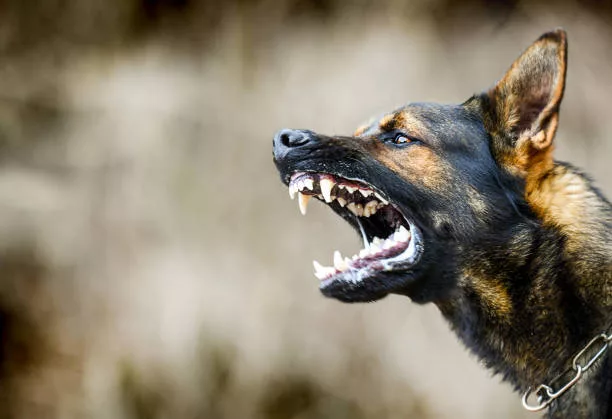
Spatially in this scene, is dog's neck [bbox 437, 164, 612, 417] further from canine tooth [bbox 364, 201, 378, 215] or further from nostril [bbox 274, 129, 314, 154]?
nostril [bbox 274, 129, 314, 154]

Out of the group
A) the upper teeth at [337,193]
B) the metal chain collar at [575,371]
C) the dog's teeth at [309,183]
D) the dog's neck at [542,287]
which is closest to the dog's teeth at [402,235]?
the upper teeth at [337,193]

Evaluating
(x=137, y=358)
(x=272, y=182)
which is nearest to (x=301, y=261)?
(x=272, y=182)

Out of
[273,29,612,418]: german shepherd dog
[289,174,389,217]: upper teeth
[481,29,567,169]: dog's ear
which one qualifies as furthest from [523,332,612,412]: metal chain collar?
[289,174,389,217]: upper teeth

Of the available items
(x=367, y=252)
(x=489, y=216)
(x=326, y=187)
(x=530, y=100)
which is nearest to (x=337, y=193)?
(x=326, y=187)

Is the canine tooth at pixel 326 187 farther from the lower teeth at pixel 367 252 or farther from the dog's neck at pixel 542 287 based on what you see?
the dog's neck at pixel 542 287

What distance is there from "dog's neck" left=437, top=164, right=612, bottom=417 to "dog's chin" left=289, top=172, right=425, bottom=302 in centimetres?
19

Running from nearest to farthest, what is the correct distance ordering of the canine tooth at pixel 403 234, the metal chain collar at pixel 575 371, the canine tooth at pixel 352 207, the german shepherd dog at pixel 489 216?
the metal chain collar at pixel 575 371 → the german shepherd dog at pixel 489 216 → the canine tooth at pixel 403 234 → the canine tooth at pixel 352 207

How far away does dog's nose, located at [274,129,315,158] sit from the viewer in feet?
8.15

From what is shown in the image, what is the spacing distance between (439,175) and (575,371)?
2.58 feet

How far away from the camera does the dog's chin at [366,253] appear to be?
244 cm

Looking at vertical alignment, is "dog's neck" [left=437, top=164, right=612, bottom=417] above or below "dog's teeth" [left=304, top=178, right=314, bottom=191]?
below

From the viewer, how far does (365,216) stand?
8.75ft

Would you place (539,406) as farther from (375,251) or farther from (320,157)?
(320,157)

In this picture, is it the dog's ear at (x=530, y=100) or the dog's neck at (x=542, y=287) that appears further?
the dog's ear at (x=530, y=100)
